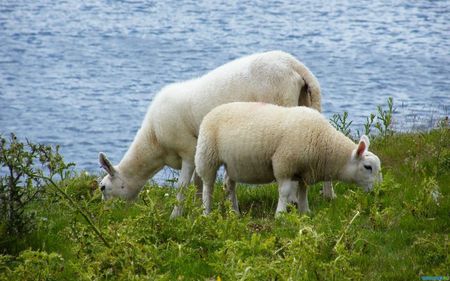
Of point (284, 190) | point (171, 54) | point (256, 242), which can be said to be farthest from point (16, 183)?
point (171, 54)

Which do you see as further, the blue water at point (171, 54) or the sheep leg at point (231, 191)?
the blue water at point (171, 54)

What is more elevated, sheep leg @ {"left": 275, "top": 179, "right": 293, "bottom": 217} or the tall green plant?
the tall green plant

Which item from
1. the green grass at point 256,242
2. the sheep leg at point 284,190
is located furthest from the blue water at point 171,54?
the green grass at point 256,242

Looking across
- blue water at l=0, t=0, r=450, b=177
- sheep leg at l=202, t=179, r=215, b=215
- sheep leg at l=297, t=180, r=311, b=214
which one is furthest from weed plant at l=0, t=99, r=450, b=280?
blue water at l=0, t=0, r=450, b=177

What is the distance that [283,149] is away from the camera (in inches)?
357

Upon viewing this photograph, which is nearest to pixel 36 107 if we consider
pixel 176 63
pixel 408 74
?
pixel 176 63

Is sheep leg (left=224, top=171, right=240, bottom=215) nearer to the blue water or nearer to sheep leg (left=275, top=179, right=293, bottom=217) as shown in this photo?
sheep leg (left=275, top=179, right=293, bottom=217)

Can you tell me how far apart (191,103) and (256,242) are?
12.5ft

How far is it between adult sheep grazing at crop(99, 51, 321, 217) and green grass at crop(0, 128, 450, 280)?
1.06 m

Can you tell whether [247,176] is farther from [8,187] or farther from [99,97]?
[99,97]

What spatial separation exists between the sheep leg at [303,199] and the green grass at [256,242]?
0.19m

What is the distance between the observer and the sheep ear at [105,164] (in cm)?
1113

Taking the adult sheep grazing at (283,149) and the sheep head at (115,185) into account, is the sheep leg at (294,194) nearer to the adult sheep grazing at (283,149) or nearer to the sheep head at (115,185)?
the adult sheep grazing at (283,149)

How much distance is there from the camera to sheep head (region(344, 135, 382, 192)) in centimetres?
918
